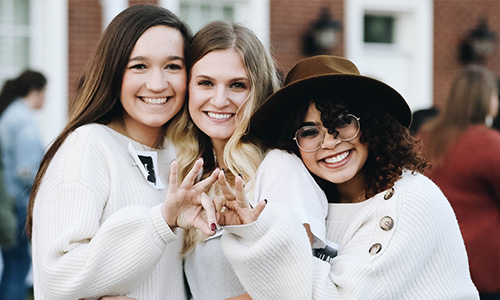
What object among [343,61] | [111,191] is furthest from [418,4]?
[111,191]

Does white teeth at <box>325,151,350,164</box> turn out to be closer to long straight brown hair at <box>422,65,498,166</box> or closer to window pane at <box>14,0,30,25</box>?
long straight brown hair at <box>422,65,498,166</box>

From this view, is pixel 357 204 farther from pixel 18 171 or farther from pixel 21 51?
pixel 21 51

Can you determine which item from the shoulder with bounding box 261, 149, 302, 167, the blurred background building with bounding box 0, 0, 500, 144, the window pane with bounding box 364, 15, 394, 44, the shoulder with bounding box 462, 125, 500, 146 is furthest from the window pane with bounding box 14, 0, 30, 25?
the shoulder with bounding box 261, 149, 302, 167

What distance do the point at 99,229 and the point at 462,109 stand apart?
290cm

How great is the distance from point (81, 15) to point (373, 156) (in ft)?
18.8

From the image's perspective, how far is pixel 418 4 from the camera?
31.7 feet

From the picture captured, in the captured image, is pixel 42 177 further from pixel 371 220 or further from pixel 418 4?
pixel 418 4

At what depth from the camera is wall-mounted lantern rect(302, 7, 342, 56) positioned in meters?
8.85

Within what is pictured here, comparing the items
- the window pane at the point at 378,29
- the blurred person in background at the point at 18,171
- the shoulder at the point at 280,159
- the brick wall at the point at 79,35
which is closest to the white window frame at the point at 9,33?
the brick wall at the point at 79,35

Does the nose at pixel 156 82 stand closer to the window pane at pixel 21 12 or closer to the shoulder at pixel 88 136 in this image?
the shoulder at pixel 88 136

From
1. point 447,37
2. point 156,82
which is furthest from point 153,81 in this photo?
point 447,37

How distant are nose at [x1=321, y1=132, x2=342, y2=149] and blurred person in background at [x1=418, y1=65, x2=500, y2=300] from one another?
5.82 ft

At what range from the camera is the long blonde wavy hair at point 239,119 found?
3135 mm

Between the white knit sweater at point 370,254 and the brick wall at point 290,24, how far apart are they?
241 inches
